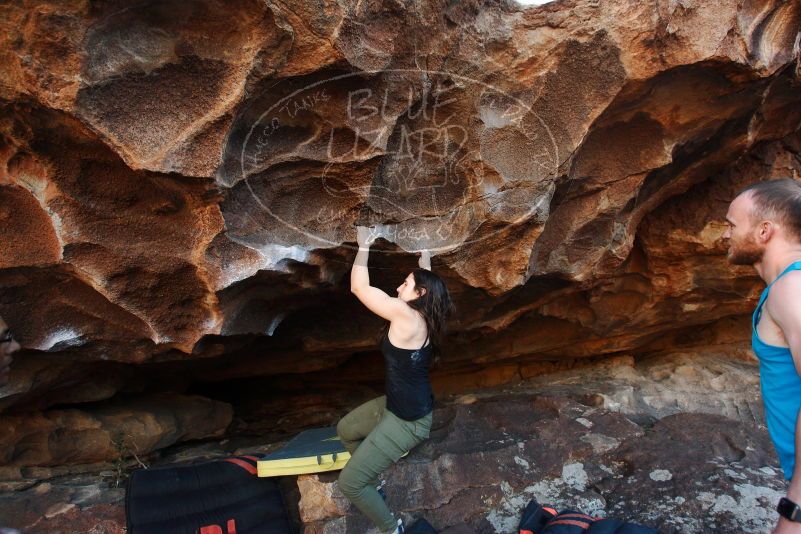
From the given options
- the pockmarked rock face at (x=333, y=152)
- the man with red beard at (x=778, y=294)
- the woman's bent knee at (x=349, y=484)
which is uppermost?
the pockmarked rock face at (x=333, y=152)

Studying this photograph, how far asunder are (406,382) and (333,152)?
0.93m

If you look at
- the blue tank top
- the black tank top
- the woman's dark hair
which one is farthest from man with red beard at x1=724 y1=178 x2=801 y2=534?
the black tank top

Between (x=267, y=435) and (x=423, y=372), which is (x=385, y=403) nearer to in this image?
(x=423, y=372)

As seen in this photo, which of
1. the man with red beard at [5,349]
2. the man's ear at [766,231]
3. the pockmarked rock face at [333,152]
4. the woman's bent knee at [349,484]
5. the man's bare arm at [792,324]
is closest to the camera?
the man's bare arm at [792,324]

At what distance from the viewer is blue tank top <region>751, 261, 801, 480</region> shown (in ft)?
4.85

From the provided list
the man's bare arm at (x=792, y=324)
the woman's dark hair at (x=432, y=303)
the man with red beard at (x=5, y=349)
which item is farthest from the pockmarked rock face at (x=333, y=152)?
the man's bare arm at (x=792, y=324)

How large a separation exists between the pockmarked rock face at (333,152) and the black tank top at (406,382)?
1.85ft

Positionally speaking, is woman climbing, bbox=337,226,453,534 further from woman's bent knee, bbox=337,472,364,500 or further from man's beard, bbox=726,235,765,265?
man's beard, bbox=726,235,765,265

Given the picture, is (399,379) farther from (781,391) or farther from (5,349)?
(5,349)

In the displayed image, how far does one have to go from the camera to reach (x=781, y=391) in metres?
1.51

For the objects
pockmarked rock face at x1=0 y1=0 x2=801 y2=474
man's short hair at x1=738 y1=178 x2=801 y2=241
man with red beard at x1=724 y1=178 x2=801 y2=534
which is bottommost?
man with red beard at x1=724 y1=178 x2=801 y2=534

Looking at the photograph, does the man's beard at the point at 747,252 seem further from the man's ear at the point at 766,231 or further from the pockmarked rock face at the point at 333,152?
the pockmarked rock face at the point at 333,152

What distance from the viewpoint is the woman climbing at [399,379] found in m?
2.14

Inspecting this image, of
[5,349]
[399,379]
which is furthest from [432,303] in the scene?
[5,349]
